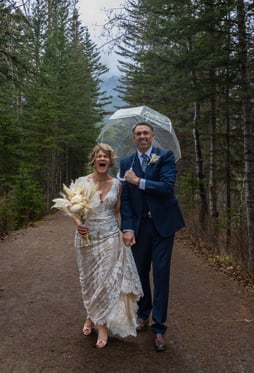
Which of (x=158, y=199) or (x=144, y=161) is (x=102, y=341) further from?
(x=144, y=161)

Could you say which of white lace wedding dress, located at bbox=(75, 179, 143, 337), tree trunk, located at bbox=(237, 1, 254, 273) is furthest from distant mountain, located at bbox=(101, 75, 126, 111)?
white lace wedding dress, located at bbox=(75, 179, 143, 337)

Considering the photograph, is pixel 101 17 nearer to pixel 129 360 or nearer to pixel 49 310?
pixel 49 310

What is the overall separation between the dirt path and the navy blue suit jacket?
124cm

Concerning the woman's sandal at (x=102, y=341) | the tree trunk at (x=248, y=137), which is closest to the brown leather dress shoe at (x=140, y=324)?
the woman's sandal at (x=102, y=341)

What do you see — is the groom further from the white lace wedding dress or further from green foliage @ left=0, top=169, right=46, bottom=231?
green foliage @ left=0, top=169, right=46, bottom=231

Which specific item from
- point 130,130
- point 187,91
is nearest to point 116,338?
point 130,130

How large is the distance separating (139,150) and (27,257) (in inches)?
223

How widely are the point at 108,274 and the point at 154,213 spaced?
0.81 meters

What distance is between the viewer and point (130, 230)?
12.9ft

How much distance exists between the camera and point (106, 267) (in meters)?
3.93

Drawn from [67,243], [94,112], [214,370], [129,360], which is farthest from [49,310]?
[94,112]

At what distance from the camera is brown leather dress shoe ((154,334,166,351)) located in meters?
3.76

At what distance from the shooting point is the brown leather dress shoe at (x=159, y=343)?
3.76 m

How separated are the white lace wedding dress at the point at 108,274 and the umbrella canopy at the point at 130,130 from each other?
9.36ft
